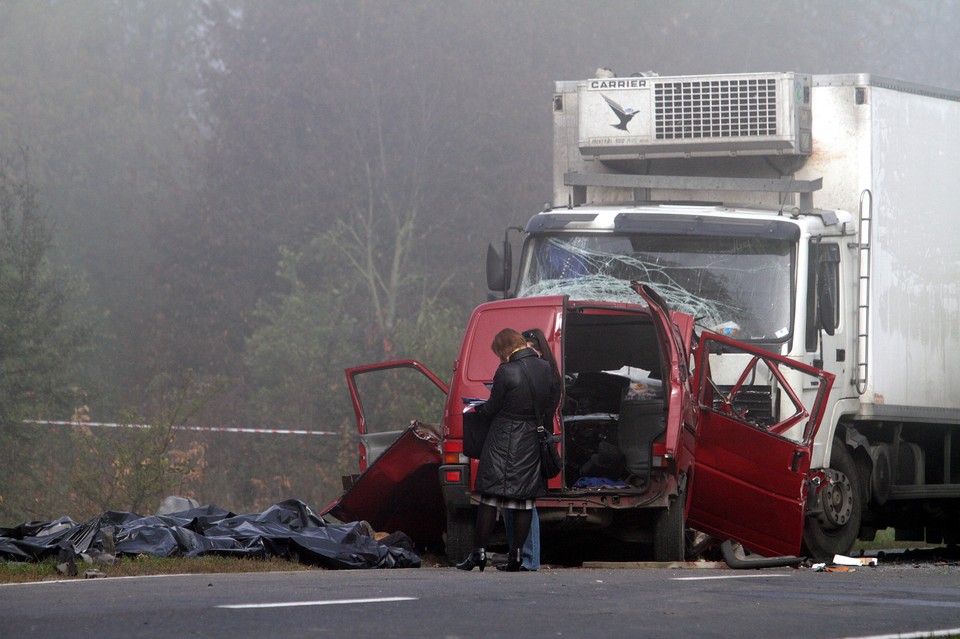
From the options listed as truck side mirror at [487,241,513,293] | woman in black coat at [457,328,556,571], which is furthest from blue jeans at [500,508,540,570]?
truck side mirror at [487,241,513,293]

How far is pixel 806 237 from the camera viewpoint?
14367 mm

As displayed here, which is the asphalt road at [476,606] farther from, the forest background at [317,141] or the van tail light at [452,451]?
the forest background at [317,141]

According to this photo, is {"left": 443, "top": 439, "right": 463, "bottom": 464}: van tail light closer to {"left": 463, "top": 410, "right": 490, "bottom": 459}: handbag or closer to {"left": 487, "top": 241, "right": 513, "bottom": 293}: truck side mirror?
{"left": 463, "top": 410, "right": 490, "bottom": 459}: handbag

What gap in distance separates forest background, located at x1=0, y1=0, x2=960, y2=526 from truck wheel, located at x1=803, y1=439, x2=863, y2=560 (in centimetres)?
2084

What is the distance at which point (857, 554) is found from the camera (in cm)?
1781

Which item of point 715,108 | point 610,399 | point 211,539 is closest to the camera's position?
point 211,539

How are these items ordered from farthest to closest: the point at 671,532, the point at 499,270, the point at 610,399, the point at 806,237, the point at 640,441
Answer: the point at 499,270
the point at 806,237
the point at 610,399
the point at 640,441
the point at 671,532

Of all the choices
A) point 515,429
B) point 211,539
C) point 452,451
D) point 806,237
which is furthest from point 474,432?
point 806,237

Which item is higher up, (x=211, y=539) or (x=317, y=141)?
(x=317, y=141)

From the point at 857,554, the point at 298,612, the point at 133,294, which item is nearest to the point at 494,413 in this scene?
the point at 298,612

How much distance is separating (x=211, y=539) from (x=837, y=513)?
5784mm

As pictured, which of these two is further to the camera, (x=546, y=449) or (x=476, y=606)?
(x=546, y=449)

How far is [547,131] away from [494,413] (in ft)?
110

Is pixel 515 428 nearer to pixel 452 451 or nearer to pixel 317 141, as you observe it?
pixel 452 451
